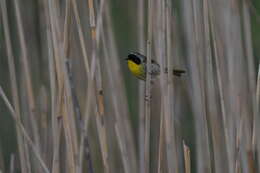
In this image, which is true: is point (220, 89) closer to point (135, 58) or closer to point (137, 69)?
point (137, 69)

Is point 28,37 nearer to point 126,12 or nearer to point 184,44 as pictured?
point 126,12

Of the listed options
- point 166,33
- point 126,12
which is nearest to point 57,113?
point 166,33

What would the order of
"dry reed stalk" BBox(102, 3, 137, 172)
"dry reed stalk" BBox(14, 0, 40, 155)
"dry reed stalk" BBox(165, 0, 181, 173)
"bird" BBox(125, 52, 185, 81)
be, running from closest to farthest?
"dry reed stalk" BBox(165, 0, 181, 173) < "dry reed stalk" BBox(14, 0, 40, 155) < "dry reed stalk" BBox(102, 3, 137, 172) < "bird" BBox(125, 52, 185, 81)

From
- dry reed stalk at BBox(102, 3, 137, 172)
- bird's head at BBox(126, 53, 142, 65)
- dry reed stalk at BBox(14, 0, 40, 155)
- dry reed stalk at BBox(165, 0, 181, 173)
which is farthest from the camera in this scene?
bird's head at BBox(126, 53, 142, 65)

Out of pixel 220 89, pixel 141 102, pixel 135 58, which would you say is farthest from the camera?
pixel 135 58

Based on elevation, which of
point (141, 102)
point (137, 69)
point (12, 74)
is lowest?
point (141, 102)

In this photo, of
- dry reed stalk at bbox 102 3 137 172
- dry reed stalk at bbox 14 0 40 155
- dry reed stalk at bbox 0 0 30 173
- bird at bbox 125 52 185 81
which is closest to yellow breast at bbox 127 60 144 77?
bird at bbox 125 52 185 81

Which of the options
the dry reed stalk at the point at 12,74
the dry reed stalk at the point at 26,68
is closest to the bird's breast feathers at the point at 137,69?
the dry reed stalk at the point at 26,68

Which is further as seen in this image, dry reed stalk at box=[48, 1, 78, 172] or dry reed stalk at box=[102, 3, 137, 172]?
dry reed stalk at box=[102, 3, 137, 172]

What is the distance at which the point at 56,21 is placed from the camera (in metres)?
2.04

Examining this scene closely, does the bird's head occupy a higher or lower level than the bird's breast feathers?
higher

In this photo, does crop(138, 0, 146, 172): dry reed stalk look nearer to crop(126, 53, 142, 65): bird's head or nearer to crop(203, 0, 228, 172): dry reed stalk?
crop(203, 0, 228, 172): dry reed stalk

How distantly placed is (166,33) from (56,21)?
0.50 metres

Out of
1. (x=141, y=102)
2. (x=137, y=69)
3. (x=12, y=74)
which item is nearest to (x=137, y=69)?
(x=137, y=69)
